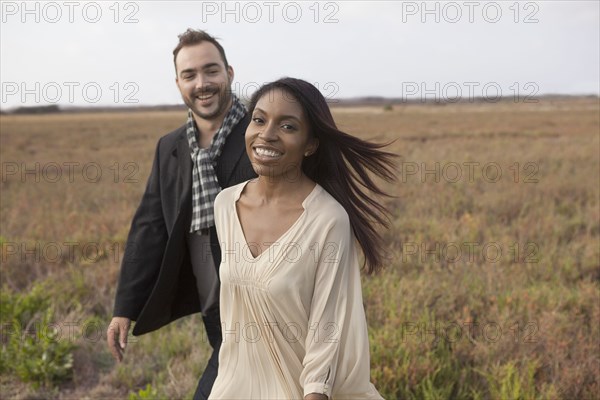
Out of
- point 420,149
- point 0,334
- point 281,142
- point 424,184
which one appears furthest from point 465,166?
point 281,142

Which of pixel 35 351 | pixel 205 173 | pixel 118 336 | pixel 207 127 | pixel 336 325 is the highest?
pixel 207 127

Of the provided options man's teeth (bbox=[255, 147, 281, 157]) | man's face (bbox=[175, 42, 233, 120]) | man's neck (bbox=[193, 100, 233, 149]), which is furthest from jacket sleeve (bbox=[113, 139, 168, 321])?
man's teeth (bbox=[255, 147, 281, 157])

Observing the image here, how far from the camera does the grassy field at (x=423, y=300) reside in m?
3.62

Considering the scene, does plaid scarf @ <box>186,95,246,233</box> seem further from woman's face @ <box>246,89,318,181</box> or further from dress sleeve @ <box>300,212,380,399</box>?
dress sleeve @ <box>300,212,380,399</box>

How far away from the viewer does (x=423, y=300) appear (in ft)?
14.8

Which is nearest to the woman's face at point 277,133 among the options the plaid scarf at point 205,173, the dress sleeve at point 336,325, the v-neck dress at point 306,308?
the v-neck dress at point 306,308

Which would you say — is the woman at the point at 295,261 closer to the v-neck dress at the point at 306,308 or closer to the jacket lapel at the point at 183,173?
the v-neck dress at the point at 306,308

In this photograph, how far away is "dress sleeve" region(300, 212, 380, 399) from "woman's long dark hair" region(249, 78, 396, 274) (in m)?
0.16

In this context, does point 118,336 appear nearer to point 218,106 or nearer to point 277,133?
point 218,106

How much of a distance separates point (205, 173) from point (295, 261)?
88 centimetres

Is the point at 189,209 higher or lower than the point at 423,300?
higher

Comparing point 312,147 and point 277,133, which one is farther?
point 312,147

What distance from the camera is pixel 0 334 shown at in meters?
4.49

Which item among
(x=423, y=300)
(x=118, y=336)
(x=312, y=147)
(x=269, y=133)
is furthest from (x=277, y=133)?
(x=423, y=300)
